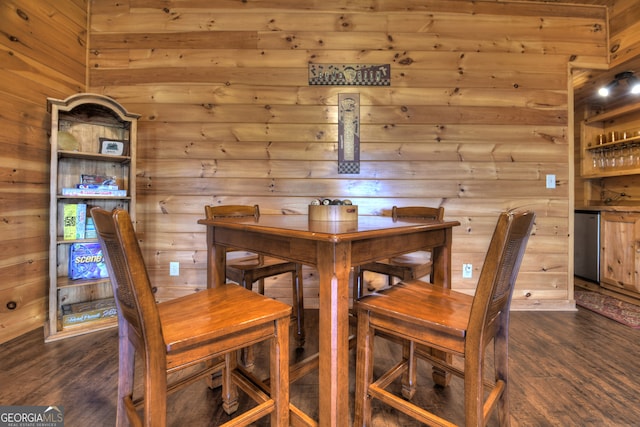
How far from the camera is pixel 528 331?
2094 mm

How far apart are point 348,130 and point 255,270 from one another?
5.09ft

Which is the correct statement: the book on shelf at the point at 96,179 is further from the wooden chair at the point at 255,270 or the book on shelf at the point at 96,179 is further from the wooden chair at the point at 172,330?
the wooden chair at the point at 172,330

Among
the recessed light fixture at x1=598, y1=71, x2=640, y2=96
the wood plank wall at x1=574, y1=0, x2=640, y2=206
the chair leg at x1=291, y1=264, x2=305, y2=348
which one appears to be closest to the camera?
the chair leg at x1=291, y1=264, x2=305, y2=348

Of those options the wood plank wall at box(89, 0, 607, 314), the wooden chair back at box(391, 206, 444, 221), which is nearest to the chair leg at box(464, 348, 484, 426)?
the wooden chair back at box(391, 206, 444, 221)

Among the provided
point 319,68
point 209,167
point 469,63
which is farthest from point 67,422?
point 469,63

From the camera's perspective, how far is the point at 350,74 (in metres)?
2.48

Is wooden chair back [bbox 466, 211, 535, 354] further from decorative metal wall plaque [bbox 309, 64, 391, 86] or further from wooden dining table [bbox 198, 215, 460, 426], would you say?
decorative metal wall plaque [bbox 309, 64, 391, 86]

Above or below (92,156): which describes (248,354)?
below

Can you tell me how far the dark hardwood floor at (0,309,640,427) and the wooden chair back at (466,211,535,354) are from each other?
69cm

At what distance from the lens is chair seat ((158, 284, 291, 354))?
30.8 inches

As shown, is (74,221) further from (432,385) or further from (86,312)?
(432,385)

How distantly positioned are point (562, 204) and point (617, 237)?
106 centimetres

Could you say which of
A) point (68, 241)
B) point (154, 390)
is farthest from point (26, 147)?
point (154, 390)

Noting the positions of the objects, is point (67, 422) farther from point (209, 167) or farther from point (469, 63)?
point (469, 63)
